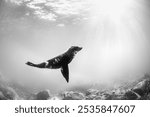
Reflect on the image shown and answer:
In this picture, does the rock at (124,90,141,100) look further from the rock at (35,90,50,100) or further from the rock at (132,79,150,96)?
the rock at (35,90,50,100)

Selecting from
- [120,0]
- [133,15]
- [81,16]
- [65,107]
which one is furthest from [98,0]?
[65,107]

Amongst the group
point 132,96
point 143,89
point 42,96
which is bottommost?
point 42,96

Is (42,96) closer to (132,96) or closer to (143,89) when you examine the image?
(132,96)

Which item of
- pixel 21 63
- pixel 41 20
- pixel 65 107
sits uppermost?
pixel 41 20

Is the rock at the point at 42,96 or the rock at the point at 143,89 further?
the rock at the point at 42,96

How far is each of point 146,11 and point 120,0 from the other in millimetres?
6396

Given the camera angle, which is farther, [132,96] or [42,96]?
[42,96]

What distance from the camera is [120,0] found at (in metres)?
27.2

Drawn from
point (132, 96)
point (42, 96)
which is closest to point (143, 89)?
point (132, 96)

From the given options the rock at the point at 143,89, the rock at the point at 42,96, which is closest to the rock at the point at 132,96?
the rock at the point at 143,89

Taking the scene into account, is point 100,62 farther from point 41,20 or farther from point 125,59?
point 41,20

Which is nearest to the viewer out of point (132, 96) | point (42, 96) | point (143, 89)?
point (132, 96)

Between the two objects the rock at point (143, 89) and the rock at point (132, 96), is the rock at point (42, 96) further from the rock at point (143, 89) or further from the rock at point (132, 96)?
the rock at point (143, 89)

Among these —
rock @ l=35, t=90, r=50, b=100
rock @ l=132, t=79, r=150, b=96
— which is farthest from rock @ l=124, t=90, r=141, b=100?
rock @ l=35, t=90, r=50, b=100
